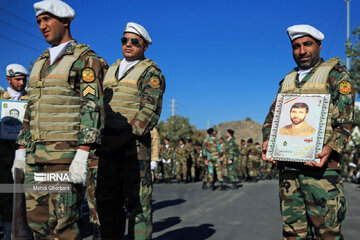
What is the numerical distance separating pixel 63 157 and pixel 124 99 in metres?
0.99

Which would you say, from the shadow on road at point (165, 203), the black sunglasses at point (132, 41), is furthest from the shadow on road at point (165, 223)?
the black sunglasses at point (132, 41)

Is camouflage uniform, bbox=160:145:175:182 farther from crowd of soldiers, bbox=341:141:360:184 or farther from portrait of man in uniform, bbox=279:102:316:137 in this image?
portrait of man in uniform, bbox=279:102:316:137

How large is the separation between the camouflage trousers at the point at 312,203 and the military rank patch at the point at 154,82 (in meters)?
1.45

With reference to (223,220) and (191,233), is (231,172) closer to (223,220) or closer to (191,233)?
(223,220)

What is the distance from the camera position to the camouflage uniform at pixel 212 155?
48.5 ft

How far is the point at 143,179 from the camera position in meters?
3.67

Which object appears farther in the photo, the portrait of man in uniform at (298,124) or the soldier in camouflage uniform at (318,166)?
the portrait of man in uniform at (298,124)

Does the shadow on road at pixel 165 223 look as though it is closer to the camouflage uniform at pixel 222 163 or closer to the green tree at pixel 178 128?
the camouflage uniform at pixel 222 163

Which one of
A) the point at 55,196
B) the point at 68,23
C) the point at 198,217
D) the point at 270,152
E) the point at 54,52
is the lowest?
the point at 198,217

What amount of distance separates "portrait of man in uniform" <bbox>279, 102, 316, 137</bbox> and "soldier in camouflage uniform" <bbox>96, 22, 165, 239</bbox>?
1.22 metres

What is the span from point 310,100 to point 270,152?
59 cm

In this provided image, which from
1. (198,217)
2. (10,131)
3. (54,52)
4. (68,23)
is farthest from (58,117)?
(198,217)

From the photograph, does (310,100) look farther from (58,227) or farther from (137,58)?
(58,227)

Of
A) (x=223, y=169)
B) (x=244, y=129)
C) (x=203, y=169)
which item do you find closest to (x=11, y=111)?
(x=223, y=169)
